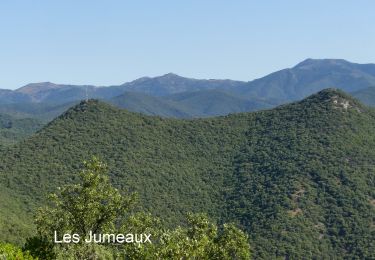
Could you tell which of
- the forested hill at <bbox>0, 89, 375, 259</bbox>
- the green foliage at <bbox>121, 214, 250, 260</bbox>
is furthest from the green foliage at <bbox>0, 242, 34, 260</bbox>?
the forested hill at <bbox>0, 89, 375, 259</bbox>

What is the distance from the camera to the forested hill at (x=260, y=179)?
472 ft

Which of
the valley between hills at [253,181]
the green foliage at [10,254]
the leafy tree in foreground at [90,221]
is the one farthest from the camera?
the valley between hills at [253,181]

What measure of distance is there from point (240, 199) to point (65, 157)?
66164 millimetres

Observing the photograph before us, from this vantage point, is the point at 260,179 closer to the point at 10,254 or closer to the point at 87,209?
the point at 87,209

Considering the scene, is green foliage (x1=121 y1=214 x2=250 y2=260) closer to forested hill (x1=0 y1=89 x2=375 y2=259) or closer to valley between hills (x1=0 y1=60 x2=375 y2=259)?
valley between hills (x1=0 y1=60 x2=375 y2=259)

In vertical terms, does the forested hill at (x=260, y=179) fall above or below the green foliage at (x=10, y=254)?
below

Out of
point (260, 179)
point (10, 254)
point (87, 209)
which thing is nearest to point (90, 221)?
point (87, 209)

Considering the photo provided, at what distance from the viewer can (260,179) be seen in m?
175

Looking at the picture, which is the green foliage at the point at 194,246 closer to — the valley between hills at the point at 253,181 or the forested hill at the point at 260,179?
the valley between hills at the point at 253,181

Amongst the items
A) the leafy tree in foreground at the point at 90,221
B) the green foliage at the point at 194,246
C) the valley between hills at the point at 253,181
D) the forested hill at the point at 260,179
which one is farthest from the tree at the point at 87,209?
the forested hill at the point at 260,179

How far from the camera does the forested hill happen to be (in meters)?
144

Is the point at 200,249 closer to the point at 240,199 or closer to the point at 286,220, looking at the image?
the point at 286,220

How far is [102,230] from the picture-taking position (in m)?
54.7

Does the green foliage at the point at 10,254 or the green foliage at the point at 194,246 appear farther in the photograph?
the green foliage at the point at 194,246
